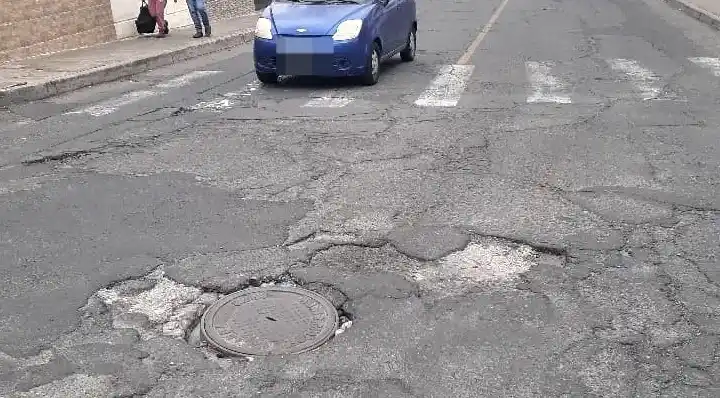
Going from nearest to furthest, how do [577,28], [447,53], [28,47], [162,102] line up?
[162,102] → [28,47] → [447,53] → [577,28]

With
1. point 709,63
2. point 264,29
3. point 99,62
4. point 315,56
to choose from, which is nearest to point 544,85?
point 315,56

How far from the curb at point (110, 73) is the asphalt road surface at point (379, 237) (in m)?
0.47

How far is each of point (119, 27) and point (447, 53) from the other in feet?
23.0

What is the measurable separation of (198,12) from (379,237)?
39.9ft

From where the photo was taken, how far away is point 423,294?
423cm

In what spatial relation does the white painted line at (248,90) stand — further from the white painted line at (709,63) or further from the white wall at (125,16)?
the white painted line at (709,63)

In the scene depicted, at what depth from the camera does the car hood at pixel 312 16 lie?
33.0 ft

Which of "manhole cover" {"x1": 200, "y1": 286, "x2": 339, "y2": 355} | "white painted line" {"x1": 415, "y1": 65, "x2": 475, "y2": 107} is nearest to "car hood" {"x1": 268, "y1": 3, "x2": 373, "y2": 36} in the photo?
"white painted line" {"x1": 415, "y1": 65, "x2": 475, "y2": 107}

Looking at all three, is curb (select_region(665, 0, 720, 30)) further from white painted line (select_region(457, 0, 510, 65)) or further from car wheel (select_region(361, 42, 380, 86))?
car wheel (select_region(361, 42, 380, 86))

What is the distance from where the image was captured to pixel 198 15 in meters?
16.0

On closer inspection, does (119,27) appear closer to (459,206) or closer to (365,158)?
(365,158)

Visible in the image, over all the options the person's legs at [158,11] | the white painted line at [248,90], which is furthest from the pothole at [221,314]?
the person's legs at [158,11]

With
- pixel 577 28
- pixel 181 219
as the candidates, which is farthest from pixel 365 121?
pixel 577 28

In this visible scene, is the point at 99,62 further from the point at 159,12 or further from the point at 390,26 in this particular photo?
the point at 390,26
